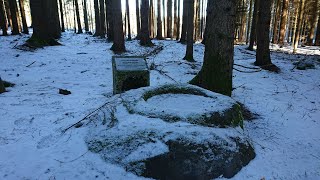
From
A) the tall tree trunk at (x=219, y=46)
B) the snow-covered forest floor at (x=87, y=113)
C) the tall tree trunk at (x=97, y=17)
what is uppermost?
the tall tree trunk at (x=97, y=17)

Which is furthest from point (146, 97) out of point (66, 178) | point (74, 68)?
point (74, 68)

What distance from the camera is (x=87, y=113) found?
5254 mm

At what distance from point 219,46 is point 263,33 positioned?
5866 mm

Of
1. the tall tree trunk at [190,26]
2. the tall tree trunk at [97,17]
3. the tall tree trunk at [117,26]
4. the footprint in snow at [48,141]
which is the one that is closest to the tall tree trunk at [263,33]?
the tall tree trunk at [190,26]

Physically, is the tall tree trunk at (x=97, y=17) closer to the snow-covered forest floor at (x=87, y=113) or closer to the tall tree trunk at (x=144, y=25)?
the tall tree trunk at (x=144, y=25)

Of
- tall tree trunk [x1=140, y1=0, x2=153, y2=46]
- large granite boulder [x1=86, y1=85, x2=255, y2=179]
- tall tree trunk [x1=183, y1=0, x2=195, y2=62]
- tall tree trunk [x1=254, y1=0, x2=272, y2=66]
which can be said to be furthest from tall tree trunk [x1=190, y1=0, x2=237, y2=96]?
tall tree trunk [x1=140, y1=0, x2=153, y2=46]

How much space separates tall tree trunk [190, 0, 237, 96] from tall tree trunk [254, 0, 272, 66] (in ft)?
17.6

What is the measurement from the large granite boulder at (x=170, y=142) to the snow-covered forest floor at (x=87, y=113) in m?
0.18

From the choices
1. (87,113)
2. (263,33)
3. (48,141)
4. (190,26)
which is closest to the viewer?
(48,141)

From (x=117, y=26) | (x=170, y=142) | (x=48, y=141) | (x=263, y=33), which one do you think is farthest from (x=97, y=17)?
(x=170, y=142)

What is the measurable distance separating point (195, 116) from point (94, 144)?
164cm

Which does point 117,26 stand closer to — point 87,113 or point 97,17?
point 87,113

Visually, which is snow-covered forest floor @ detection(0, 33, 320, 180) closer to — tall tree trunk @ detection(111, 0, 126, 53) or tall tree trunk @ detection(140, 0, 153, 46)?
tall tree trunk @ detection(111, 0, 126, 53)

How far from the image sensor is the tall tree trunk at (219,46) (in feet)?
18.8
